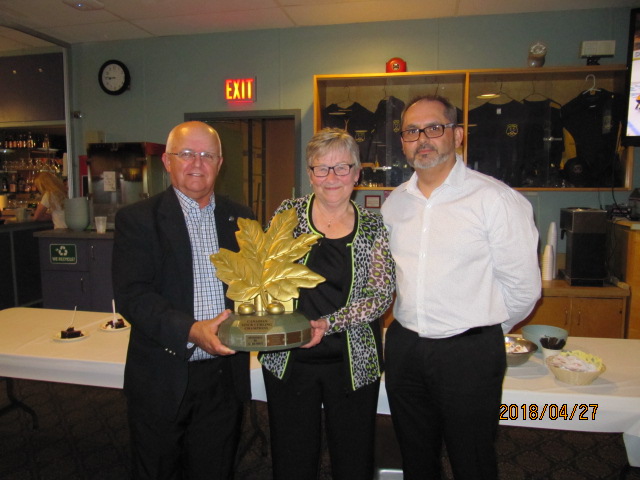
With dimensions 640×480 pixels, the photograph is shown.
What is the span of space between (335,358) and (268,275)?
359 millimetres

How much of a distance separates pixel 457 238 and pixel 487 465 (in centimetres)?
76

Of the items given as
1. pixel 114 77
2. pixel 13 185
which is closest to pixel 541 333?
pixel 114 77

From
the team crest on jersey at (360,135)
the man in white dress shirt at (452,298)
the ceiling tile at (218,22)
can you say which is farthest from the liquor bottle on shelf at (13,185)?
the man in white dress shirt at (452,298)

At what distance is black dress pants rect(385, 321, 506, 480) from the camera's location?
148 centimetres

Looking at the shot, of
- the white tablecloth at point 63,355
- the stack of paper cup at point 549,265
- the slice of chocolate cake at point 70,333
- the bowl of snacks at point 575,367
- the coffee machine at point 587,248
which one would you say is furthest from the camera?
the stack of paper cup at point 549,265

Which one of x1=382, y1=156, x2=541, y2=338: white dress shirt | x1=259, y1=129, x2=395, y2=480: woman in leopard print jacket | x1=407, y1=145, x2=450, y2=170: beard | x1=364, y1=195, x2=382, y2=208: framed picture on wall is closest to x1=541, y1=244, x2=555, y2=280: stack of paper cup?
x1=364, y1=195, x2=382, y2=208: framed picture on wall

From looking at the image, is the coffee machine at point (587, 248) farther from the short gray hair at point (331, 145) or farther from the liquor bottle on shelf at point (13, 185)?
the liquor bottle on shelf at point (13, 185)

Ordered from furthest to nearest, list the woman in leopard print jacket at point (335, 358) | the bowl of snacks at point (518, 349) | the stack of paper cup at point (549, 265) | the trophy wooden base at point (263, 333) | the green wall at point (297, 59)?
the green wall at point (297, 59), the stack of paper cup at point (549, 265), the bowl of snacks at point (518, 349), the woman in leopard print jacket at point (335, 358), the trophy wooden base at point (263, 333)

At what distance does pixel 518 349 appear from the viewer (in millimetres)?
1886

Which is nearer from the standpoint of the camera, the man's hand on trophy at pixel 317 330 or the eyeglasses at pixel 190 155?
the man's hand on trophy at pixel 317 330

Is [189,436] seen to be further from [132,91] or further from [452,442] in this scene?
[132,91]

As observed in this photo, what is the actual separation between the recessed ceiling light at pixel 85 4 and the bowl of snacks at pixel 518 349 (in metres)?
3.90
